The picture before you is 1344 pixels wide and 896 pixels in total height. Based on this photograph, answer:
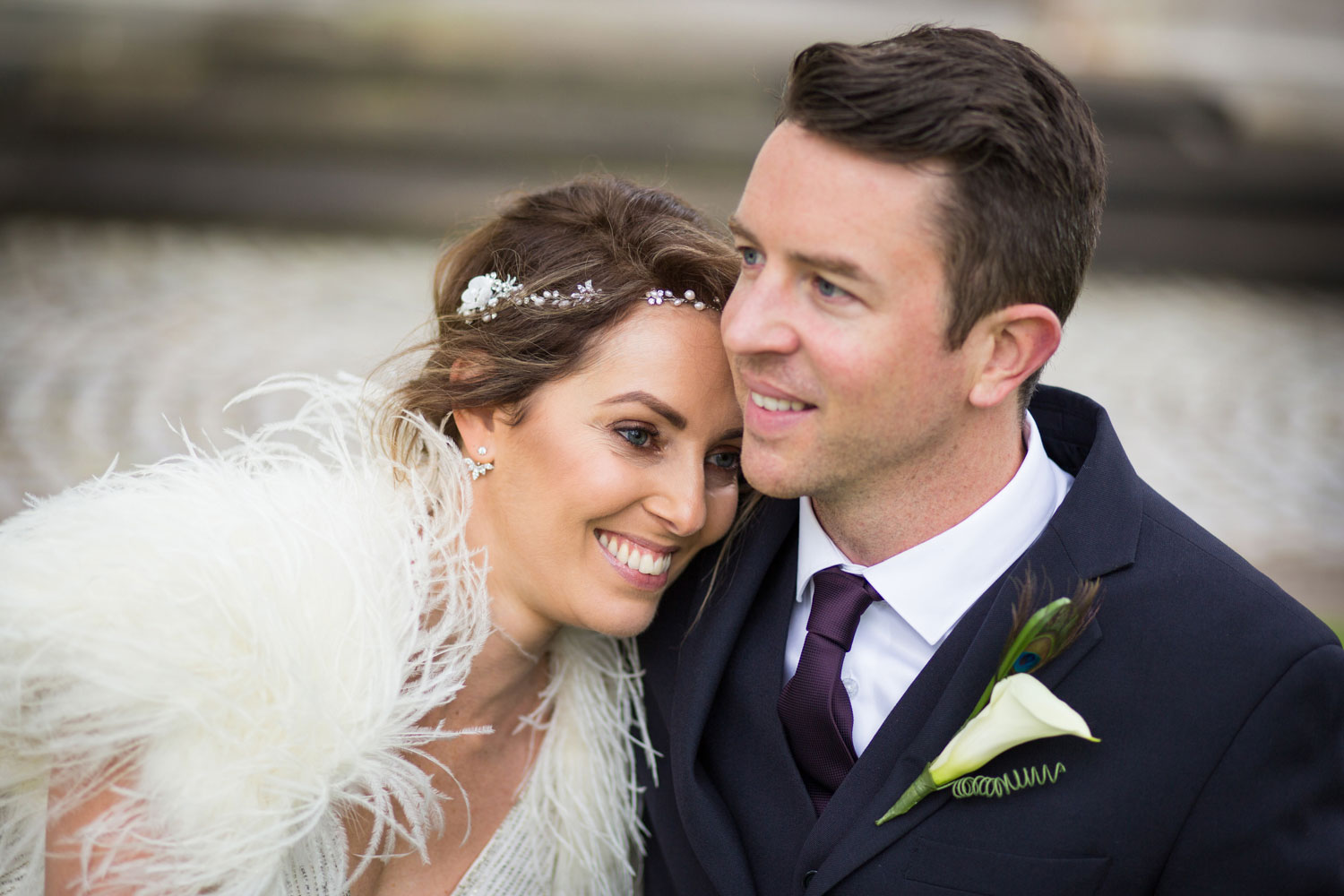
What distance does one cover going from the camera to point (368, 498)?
252 cm

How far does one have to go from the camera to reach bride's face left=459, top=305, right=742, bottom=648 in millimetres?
2480

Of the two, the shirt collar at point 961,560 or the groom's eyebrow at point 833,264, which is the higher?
the groom's eyebrow at point 833,264

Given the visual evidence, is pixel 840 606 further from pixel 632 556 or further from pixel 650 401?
pixel 650 401

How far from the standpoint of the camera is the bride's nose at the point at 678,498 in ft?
8.15

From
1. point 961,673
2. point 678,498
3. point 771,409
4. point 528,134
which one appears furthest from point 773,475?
point 528,134

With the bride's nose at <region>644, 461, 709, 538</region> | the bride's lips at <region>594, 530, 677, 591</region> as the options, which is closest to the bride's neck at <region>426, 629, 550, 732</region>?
the bride's lips at <region>594, 530, 677, 591</region>

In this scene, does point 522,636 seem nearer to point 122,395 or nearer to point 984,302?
point 984,302

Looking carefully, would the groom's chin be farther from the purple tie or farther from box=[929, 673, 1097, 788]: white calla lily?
box=[929, 673, 1097, 788]: white calla lily

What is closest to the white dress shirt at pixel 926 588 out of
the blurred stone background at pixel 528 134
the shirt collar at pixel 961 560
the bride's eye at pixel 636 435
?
the shirt collar at pixel 961 560

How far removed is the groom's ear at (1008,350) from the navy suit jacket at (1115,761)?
226 mm

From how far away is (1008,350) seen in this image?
2.33 m

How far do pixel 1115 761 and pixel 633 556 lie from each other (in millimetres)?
1015

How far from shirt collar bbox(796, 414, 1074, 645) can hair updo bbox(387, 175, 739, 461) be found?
2.27 ft

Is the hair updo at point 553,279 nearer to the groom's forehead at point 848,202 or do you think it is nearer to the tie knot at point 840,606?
the groom's forehead at point 848,202
